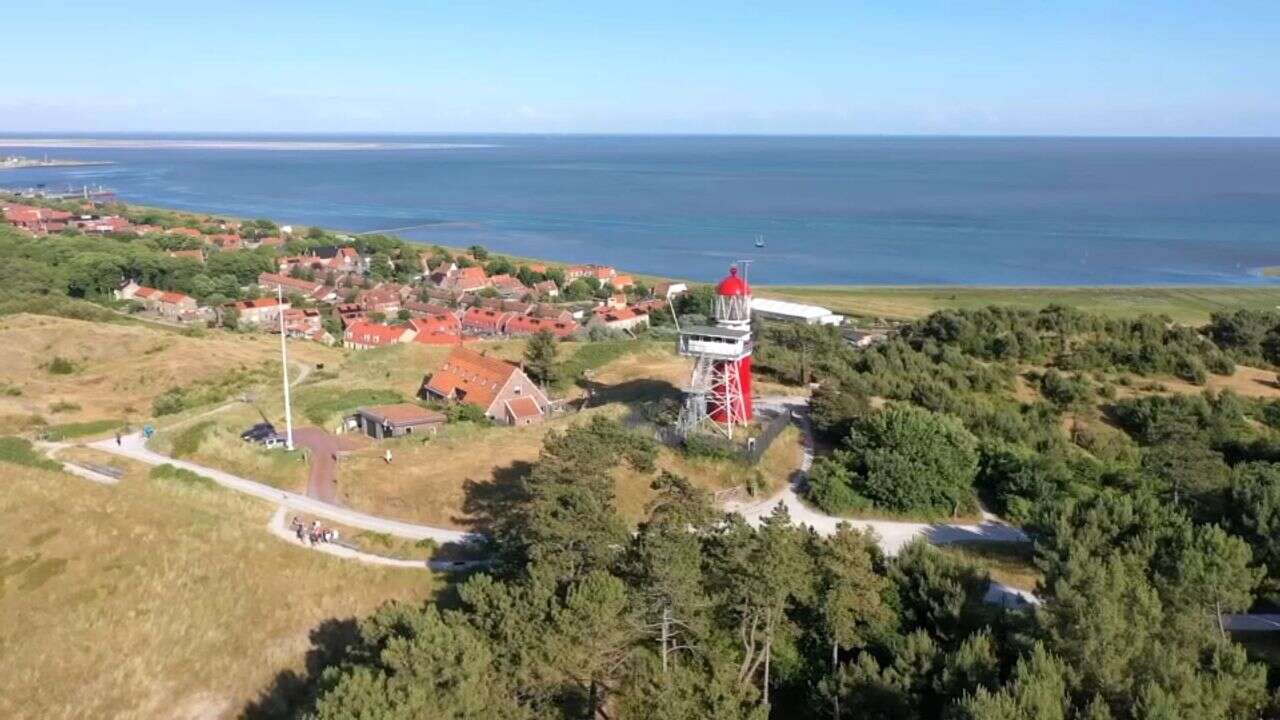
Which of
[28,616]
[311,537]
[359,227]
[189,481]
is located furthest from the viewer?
[359,227]

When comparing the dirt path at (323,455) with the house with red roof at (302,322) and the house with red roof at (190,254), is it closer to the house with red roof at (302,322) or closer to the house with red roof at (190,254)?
the house with red roof at (302,322)

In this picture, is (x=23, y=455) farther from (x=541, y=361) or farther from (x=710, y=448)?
(x=710, y=448)

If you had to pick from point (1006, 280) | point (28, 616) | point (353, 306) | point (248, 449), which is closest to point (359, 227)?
point (353, 306)

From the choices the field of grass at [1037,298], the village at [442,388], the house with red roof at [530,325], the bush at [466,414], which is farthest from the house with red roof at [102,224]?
the bush at [466,414]

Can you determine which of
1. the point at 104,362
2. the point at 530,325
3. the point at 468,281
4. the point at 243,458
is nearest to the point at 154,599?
the point at 243,458

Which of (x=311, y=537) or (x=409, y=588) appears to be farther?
(x=311, y=537)

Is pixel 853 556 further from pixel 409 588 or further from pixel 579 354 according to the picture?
pixel 579 354
